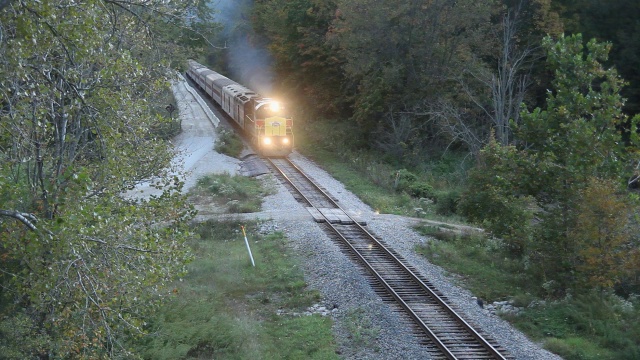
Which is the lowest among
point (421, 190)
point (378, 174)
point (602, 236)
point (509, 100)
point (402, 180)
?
point (421, 190)

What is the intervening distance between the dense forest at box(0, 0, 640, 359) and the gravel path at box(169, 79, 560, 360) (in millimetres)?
2237

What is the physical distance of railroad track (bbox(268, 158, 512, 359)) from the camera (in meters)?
12.4

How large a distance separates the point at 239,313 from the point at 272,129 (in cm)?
2058

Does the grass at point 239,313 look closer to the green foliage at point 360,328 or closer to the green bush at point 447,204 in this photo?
the green foliage at point 360,328

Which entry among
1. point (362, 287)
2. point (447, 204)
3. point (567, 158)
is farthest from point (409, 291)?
point (447, 204)

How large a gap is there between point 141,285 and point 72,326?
3.03 ft

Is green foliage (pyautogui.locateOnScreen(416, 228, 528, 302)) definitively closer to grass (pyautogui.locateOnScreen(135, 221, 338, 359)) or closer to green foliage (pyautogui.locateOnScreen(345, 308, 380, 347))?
green foliage (pyautogui.locateOnScreen(345, 308, 380, 347))

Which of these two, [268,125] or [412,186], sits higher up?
[268,125]

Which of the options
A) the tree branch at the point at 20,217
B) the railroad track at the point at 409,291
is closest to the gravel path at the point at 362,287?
the railroad track at the point at 409,291

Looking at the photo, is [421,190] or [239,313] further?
[421,190]

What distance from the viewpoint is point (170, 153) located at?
46.0ft

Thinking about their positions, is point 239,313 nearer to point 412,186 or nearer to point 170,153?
point 170,153

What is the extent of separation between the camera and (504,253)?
19422 mm

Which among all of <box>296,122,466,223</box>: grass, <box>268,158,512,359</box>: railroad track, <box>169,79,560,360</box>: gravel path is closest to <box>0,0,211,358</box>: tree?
<box>169,79,560,360</box>: gravel path
